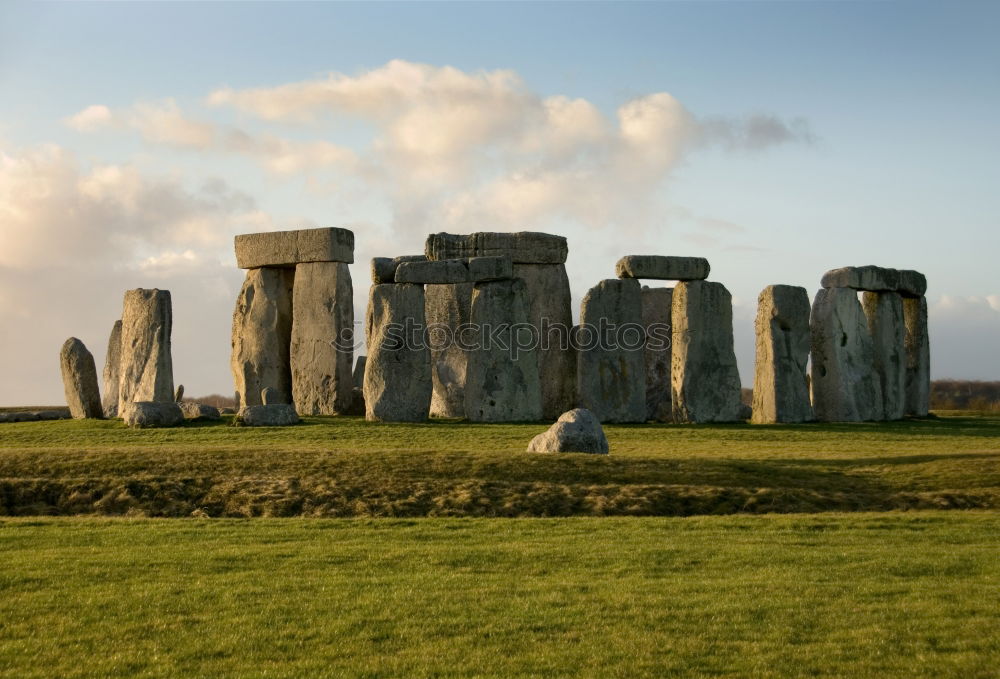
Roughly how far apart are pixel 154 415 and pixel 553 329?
30.6 ft

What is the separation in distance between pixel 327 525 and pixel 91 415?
50.7 ft

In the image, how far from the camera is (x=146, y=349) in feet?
90.8

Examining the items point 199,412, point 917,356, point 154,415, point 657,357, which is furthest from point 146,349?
point 917,356

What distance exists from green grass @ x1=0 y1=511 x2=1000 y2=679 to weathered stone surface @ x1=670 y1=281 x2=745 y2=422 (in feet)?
39.9

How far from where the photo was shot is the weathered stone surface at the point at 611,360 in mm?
26344

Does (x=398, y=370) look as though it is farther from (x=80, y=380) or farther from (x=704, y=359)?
(x=80, y=380)

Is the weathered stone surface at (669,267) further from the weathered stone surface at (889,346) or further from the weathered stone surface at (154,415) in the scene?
the weathered stone surface at (154,415)

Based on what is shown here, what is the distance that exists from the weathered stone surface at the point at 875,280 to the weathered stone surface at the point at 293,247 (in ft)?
37.7

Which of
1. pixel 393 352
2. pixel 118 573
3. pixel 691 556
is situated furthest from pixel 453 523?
pixel 393 352

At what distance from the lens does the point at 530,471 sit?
1766cm

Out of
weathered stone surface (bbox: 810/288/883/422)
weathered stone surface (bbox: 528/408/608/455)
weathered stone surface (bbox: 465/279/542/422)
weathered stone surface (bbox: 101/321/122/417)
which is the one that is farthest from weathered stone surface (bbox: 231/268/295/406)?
weathered stone surface (bbox: 810/288/883/422)

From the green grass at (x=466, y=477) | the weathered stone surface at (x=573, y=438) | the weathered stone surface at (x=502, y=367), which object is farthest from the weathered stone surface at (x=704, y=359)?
the weathered stone surface at (x=573, y=438)

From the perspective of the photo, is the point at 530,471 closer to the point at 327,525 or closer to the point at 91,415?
the point at 327,525

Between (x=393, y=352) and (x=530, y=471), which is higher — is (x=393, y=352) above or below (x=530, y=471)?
above
